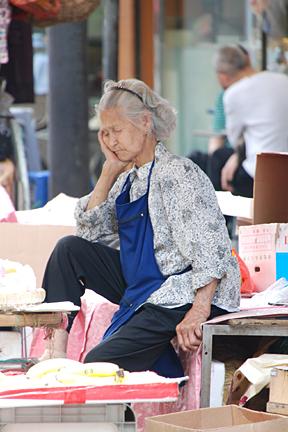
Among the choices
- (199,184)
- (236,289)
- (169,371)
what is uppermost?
(199,184)

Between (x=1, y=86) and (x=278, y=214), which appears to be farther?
(x=1, y=86)

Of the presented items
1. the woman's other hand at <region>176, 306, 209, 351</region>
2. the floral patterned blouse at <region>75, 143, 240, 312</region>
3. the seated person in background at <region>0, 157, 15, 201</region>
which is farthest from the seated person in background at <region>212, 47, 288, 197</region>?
the woman's other hand at <region>176, 306, 209, 351</region>

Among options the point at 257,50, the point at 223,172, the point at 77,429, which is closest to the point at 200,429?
the point at 77,429

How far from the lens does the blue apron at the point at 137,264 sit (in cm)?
459

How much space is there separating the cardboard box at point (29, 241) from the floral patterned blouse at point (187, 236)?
1118 mm

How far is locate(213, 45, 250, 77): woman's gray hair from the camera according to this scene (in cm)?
895

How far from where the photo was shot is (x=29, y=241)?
5695mm

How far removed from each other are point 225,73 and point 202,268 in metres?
4.67

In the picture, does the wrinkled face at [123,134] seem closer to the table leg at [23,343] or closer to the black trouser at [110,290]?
the black trouser at [110,290]

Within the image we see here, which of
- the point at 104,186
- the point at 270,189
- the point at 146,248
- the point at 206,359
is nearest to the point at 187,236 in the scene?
the point at 146,248

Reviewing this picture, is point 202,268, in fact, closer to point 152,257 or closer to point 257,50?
point 152,257

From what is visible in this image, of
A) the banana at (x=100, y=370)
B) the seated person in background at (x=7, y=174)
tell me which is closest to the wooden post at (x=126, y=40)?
the seated person in background at (x=7, y=174)

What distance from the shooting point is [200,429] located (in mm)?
3695

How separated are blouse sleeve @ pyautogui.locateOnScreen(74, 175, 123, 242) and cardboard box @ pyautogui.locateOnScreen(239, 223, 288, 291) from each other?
2.24 ft
